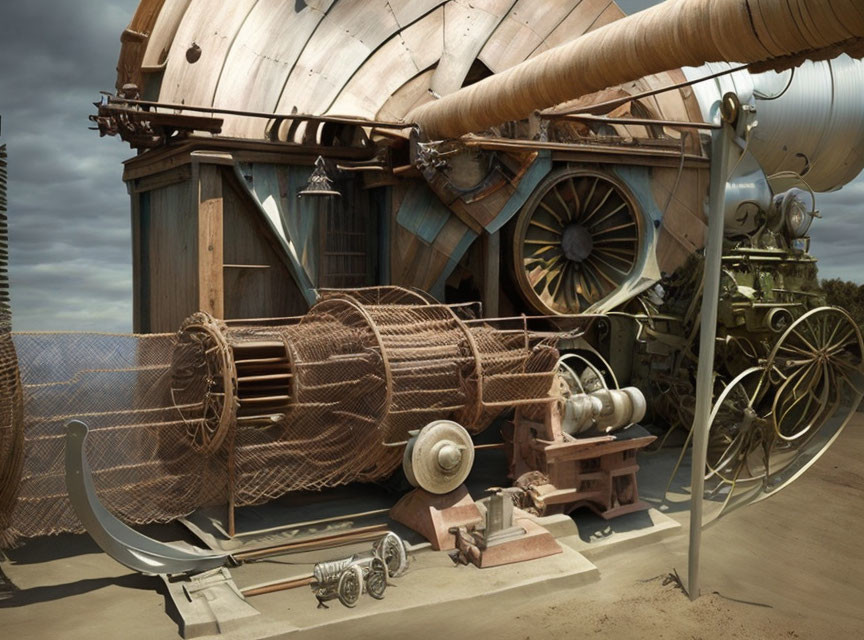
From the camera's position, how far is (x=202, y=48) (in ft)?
39.0

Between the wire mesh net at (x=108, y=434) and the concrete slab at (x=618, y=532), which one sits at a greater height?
the wire mesh net at (x=108, y=434)


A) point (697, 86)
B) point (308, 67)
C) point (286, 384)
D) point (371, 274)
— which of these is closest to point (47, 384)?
point (286, 384)

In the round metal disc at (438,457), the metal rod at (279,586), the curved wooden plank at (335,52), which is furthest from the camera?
the curved wooden plank at (335,52)

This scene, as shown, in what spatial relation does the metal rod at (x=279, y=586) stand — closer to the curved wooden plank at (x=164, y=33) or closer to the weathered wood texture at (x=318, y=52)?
the weathered wood texture at (x=318, y=52)

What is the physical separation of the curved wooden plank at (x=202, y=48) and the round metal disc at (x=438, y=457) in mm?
5863

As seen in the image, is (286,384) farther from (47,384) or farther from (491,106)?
(491,106)

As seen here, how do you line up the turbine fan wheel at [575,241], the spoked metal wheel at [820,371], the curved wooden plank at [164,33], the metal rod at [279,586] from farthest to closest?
the turbine fan wheel at [575,241]
the curved wooden plank at [164,33]
the spoked metal wheel at [820,371]
the metal rod at [279,586]

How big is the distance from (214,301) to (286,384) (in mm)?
2285

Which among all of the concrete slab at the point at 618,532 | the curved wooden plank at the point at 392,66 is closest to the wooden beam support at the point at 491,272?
the curved wooden plank at the point at 392,66

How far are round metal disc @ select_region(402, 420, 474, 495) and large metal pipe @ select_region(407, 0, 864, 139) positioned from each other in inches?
156

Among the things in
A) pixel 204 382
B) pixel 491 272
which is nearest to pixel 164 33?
pixel 491 272

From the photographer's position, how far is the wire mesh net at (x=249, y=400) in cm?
802

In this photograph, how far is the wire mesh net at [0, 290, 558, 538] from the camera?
26.3ft

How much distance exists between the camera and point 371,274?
1253 centimetres
